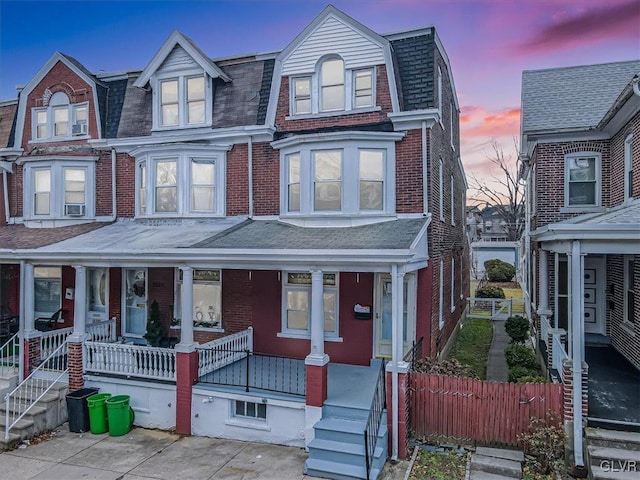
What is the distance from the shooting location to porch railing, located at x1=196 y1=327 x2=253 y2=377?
414 inches

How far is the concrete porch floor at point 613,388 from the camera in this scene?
8.05 m

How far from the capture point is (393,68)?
11680mm

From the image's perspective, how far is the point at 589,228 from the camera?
7.55 metres

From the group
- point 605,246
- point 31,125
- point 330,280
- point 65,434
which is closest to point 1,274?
point 31,125

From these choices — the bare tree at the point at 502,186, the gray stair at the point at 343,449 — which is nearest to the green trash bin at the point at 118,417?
the gray stair at the point at 343,449

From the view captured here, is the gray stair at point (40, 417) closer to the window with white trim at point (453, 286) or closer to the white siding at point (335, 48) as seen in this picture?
the white siding at point (335, 48)

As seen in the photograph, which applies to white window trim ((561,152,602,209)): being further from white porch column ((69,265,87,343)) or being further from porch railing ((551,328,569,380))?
white porch column ((69,265,87,343))

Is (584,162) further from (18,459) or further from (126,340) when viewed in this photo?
A: (18,459)

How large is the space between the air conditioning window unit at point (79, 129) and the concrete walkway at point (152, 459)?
9299mm

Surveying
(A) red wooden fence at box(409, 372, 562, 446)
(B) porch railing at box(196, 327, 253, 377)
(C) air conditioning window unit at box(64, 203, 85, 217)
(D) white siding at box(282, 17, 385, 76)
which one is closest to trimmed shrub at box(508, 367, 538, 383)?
(A) red wooden fence at box(409, 372, 562, 446)

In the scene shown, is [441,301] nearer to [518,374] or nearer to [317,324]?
[518,374]

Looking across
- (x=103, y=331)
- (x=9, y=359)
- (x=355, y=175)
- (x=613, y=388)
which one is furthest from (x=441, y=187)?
(x=9, y=359)

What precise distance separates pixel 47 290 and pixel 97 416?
6680 millimetres

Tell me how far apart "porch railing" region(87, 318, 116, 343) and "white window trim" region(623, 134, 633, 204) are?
14.5 meters
